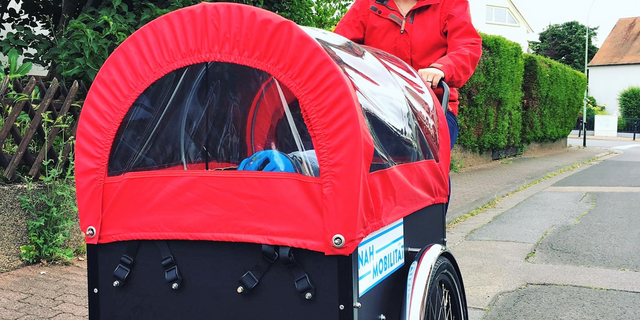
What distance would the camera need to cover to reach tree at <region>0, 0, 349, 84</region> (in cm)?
539

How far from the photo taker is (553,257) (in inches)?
234

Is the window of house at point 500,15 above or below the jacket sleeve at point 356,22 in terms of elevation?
above

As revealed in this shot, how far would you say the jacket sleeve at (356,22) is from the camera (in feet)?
11.8

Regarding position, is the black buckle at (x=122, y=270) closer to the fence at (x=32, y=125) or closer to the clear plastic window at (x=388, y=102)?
the clear plastic window at (x=388, y=102)

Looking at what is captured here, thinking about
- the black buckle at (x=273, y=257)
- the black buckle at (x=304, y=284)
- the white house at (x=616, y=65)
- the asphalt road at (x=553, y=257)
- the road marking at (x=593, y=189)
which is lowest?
the road marking at (x=593, y=189)

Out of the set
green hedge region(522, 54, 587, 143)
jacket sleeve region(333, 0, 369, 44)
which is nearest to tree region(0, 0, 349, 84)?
jacket sleeve region(333, 0, 369, 44)

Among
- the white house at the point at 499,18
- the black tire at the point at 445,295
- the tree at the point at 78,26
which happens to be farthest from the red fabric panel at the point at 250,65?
the white house at the point at 499,18

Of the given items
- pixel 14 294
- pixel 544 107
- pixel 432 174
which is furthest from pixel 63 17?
pixel 544 107

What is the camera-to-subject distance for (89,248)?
226 centimetres

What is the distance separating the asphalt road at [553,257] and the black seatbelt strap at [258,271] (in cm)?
261

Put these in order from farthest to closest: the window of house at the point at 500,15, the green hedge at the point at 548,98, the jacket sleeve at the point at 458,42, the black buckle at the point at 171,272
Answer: the window of house at the point at 500,15 → the green hedge at the point at 548,98 → the jacket sleeve at the point at 458,42 → the black buckle at the point at 171,272

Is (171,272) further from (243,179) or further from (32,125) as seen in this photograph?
(32,125)

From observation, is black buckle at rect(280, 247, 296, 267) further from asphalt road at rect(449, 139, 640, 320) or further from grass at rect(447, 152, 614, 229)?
grass at rect(447, 152, 614, 229)

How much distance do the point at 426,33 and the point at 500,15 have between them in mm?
58091
